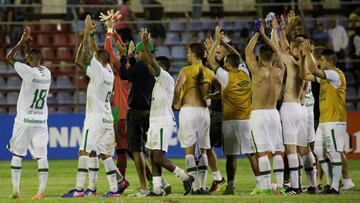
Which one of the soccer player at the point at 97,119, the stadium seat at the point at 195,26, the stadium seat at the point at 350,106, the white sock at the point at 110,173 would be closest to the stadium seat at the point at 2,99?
the stadium seat at the point at 195,26

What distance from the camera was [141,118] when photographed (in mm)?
19828

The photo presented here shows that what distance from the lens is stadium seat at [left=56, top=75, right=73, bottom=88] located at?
32.8 m

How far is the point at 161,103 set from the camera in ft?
62.9

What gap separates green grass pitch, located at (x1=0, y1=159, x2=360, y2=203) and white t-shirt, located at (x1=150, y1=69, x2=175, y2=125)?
4.40 ft

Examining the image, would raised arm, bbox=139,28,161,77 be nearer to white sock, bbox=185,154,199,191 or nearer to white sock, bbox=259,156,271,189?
white sock, bbox=185,154,199,191

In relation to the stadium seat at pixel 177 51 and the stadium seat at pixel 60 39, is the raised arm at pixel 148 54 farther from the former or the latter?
the stadium seat at pixel 60 39

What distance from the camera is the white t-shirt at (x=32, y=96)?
1906 centimetres

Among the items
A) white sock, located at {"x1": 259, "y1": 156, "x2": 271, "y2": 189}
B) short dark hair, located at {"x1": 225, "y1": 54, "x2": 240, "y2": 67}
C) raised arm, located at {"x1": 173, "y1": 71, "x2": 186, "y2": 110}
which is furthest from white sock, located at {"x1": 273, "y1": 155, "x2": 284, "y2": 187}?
raised arm, located at {"x1": 173, "y1": 71, "x2": 186, "y2": 110}

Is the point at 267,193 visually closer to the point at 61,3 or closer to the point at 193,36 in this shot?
the point at 193,36

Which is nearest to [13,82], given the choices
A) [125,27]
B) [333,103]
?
[125,27]

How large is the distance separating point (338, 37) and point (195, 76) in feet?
47.8

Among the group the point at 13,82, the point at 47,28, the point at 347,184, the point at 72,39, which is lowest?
the point at 347,184

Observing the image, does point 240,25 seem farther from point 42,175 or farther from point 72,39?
point 42,175

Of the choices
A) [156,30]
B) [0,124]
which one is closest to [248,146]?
[0,124]
